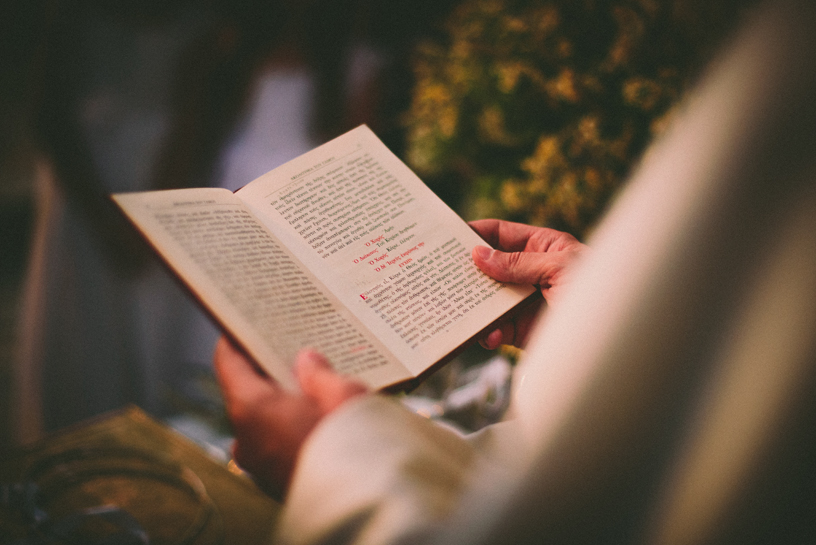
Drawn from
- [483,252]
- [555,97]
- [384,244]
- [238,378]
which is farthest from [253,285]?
[555,97]

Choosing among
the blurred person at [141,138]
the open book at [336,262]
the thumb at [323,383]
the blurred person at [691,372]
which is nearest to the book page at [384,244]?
the open book at [336,262]

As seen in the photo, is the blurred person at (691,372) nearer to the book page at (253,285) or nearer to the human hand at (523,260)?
the book page at (253,285)

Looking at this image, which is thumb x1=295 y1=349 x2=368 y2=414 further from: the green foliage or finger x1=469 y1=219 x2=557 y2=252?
the green foliage

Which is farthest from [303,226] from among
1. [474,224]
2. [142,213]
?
[474,224]

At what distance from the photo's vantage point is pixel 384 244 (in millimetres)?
797

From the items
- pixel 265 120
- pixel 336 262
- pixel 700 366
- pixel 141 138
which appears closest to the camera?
pixel 700 366

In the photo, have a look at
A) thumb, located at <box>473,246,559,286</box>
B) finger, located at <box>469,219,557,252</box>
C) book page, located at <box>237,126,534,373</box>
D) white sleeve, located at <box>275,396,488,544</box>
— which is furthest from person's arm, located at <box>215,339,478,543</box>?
finger, located at <box>469,219,557,252</box>

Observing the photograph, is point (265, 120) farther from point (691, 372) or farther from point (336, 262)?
point (691, 372)

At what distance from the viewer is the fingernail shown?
83 centimetres

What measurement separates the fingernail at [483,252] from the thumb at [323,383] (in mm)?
365

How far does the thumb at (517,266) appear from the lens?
826 millimetres

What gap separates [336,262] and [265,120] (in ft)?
5.15

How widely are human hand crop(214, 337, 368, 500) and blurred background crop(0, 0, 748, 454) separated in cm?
78

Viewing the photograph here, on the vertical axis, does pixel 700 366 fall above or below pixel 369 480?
above
